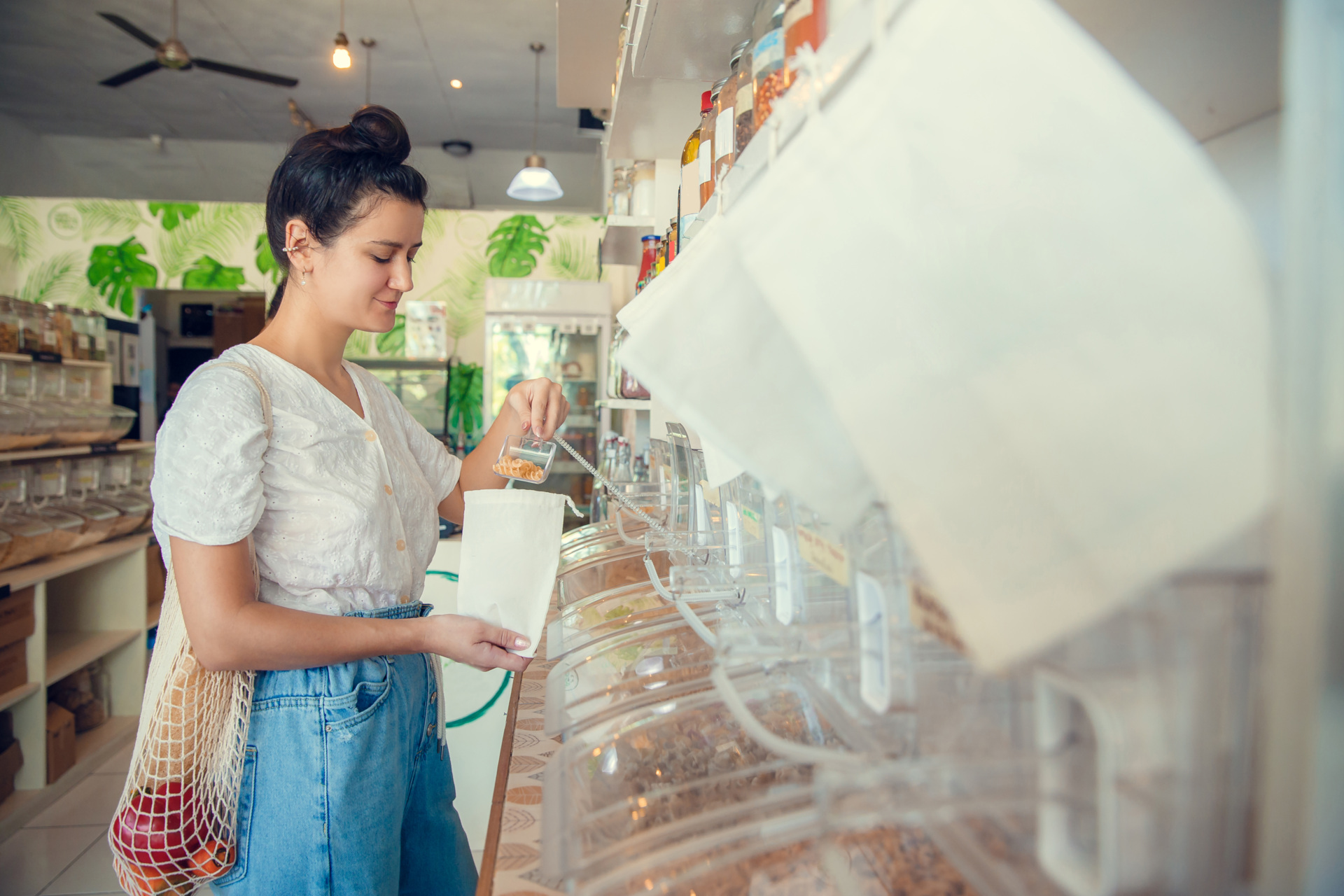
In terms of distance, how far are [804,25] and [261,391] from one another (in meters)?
0.92

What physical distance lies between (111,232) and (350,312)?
6.22 m

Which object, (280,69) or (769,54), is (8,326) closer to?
(769,54)

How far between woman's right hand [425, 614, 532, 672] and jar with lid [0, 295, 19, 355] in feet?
9.97

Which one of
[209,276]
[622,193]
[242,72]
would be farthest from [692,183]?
[209,276]

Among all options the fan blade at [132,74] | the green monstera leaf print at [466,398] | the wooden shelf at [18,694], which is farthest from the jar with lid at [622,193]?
the fan blade at [132,74]

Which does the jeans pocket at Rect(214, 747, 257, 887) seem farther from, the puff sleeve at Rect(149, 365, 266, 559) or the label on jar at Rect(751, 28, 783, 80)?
the label on jar at Rect(751, 28, 783, 80)

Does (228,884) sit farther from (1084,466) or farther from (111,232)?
(111,232)

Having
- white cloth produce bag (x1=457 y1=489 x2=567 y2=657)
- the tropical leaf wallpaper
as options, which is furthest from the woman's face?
the tropical leaf wallpaper

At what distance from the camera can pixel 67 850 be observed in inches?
111

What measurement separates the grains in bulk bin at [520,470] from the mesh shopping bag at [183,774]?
399mm

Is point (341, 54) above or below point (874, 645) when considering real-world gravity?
above

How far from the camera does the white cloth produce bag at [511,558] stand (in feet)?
3.78

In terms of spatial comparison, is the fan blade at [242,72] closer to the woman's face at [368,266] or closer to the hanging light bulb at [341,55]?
the hanging light bulb at [341,55]

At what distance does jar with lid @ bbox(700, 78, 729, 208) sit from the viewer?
1.23 meters
